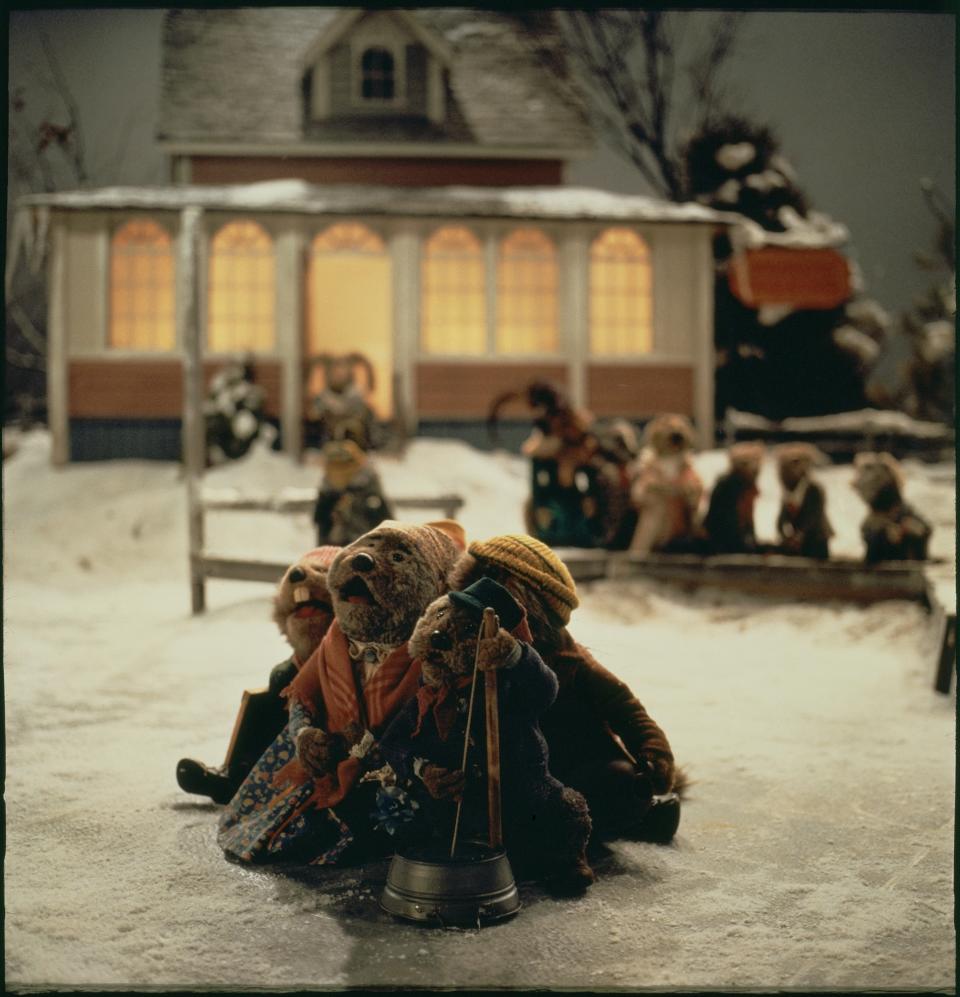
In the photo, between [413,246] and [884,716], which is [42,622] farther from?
[413,246]

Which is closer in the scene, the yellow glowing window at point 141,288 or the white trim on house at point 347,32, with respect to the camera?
the yellow glowing window at point 141,288

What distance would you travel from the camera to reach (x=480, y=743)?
342cm

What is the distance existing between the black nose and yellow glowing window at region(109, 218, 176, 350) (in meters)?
12.3

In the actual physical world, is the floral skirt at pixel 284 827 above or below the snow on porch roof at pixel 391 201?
below

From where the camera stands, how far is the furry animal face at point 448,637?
3293mm

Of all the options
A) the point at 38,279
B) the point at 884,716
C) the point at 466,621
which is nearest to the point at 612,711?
the point at 466,621

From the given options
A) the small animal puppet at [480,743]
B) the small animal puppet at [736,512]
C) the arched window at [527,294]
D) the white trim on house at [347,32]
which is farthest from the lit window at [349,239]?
the small animal puppet at [480,743]

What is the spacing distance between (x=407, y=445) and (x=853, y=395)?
6062mm

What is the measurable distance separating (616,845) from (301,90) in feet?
45.9

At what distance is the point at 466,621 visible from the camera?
10.8 ft

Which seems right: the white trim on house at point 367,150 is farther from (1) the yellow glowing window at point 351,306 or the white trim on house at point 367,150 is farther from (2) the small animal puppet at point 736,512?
(2) the small animal puppet at point 736,512

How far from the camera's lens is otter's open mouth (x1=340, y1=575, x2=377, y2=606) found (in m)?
3.52

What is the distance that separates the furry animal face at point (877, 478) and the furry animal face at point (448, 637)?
5.74 m

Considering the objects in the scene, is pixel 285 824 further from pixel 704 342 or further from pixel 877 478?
pixel 704 342
